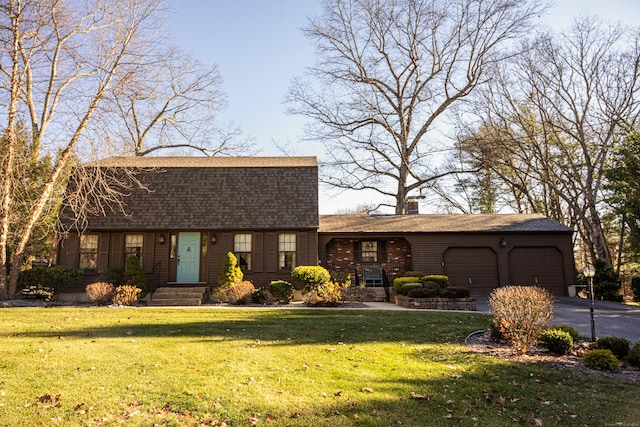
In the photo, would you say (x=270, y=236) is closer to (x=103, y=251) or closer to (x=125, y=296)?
(x=125, y=296)

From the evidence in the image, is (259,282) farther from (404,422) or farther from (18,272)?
(404,422)

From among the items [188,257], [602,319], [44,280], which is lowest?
[602,319]

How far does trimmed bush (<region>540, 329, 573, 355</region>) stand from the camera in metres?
7.50

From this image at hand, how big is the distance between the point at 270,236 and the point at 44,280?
326 inches

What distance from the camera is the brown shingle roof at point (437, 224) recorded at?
62.1ft

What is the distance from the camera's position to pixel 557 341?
24.7ft

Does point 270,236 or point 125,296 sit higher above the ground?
point 270,236

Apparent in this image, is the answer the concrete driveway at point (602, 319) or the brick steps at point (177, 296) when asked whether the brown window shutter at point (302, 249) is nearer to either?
the brick steps at point (177, 296)

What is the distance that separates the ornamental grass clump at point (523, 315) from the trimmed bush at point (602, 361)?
0.93 meters

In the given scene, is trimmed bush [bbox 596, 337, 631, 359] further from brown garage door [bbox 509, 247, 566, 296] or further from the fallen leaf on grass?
brown garage door [bbox 509, 247, 566, 296]

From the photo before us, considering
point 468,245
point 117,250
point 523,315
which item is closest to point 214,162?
point 117,250

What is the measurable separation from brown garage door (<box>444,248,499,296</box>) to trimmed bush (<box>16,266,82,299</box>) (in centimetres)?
1552

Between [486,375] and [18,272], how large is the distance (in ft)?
51.1

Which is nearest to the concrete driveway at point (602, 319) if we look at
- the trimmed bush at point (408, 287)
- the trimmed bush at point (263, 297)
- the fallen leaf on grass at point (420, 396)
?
the trimmed bush at point (408, 287)
